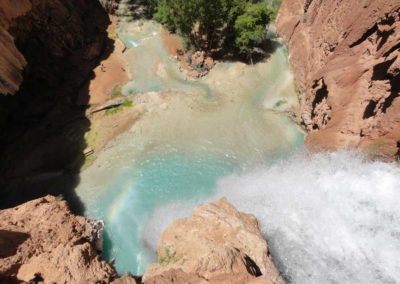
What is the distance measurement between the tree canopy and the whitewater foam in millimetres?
12166

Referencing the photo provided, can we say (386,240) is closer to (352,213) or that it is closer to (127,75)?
(352,213)

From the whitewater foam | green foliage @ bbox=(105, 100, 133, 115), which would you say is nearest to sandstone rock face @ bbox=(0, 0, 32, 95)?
green foliage @ bbox=(105, 100, 133, 115)

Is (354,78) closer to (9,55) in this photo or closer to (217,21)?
(217,21)

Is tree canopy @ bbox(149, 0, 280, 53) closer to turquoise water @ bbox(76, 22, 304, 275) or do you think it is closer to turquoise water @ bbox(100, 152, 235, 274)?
turquoise water @ bbox(76, 22, 304, 275)

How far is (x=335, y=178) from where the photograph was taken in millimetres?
21453

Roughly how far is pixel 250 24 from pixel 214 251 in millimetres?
21470

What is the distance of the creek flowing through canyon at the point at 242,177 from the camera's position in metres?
18.0

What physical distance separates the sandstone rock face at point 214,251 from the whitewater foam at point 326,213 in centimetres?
377

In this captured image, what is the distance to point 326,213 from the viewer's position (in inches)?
771

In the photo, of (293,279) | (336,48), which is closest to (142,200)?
(293,279)

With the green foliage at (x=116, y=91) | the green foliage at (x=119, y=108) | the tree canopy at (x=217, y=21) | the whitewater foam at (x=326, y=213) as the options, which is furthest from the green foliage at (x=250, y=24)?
the whitewater foam at (x=326, y=213)

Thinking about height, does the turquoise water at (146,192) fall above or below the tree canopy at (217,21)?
below

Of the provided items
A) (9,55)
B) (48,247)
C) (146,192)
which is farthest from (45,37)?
(48,247)

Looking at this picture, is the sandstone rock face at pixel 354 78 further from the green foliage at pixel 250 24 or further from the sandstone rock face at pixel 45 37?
the sandstone rock face at pixel 45 37
